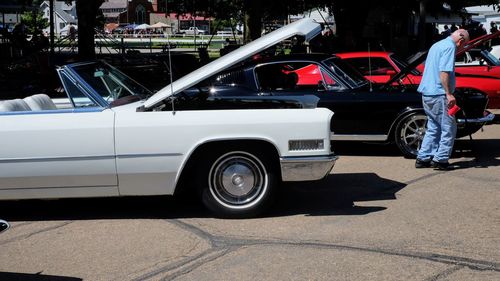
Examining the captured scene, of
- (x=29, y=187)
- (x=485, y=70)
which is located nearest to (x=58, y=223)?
(x=29, y=187)

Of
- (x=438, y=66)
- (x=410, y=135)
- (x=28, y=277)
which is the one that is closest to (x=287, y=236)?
(x=28, y=277)

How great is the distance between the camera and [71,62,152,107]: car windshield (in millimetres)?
6324

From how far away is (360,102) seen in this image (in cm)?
870

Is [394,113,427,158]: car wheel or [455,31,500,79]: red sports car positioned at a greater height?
[455,31,500,79]: red sports car

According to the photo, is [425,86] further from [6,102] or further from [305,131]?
[6,102]

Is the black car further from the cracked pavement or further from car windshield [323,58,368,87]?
the cracked pavement

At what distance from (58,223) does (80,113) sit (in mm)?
1076

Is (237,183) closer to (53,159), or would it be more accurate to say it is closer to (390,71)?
(53,159)

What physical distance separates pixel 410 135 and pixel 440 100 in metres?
1.08

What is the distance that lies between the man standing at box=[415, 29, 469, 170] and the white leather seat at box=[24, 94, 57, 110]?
4440 millimetres

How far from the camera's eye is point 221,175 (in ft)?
19.1

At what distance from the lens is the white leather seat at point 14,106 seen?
595 cm

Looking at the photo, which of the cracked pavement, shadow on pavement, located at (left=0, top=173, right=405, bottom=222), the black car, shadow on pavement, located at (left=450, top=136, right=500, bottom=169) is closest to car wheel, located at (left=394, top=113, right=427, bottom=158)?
the black car

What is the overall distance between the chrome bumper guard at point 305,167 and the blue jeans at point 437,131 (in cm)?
255
